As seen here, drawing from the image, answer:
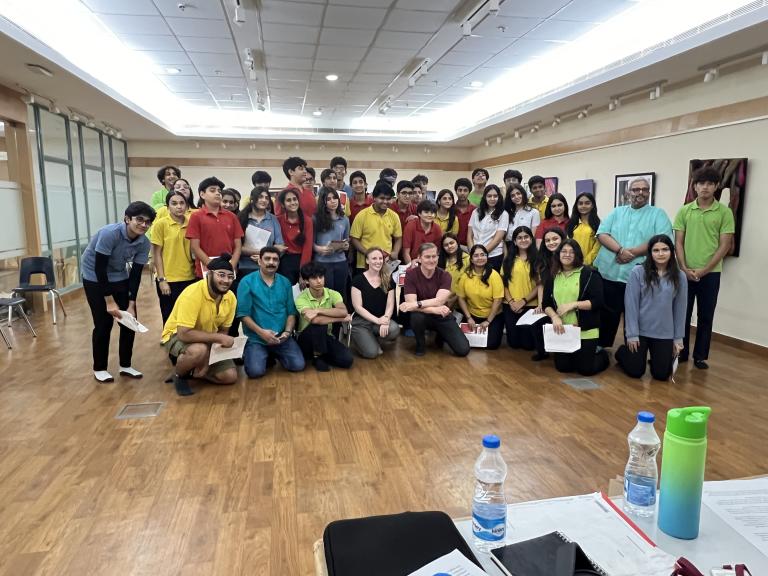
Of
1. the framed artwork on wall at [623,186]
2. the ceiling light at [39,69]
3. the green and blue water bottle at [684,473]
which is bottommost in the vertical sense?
the green and blue water bottle at [684,473]

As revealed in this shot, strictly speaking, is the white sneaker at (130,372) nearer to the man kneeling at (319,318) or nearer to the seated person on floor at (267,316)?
the seated person on floor at (267,316)

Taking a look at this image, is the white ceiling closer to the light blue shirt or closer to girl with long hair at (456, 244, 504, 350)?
the light blue shirt

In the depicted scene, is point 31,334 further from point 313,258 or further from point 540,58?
point 540,58

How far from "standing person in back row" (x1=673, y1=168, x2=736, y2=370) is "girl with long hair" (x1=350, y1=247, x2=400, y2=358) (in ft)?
9.06

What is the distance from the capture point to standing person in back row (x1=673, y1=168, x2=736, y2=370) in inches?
178

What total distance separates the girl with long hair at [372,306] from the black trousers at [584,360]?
1634mm

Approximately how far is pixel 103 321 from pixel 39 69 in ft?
12.0

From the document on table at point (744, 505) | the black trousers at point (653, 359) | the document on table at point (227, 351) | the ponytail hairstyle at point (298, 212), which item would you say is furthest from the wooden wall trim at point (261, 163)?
the document on table at point (744, 505)

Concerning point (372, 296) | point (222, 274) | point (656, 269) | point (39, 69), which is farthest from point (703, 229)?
point (39, 69)

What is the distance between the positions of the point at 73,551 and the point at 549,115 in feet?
28.1

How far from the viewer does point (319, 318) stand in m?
4.57

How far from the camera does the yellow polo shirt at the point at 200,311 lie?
3.95m

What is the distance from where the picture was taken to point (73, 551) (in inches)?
85.3

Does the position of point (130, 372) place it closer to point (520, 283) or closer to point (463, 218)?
point (520, 283)
